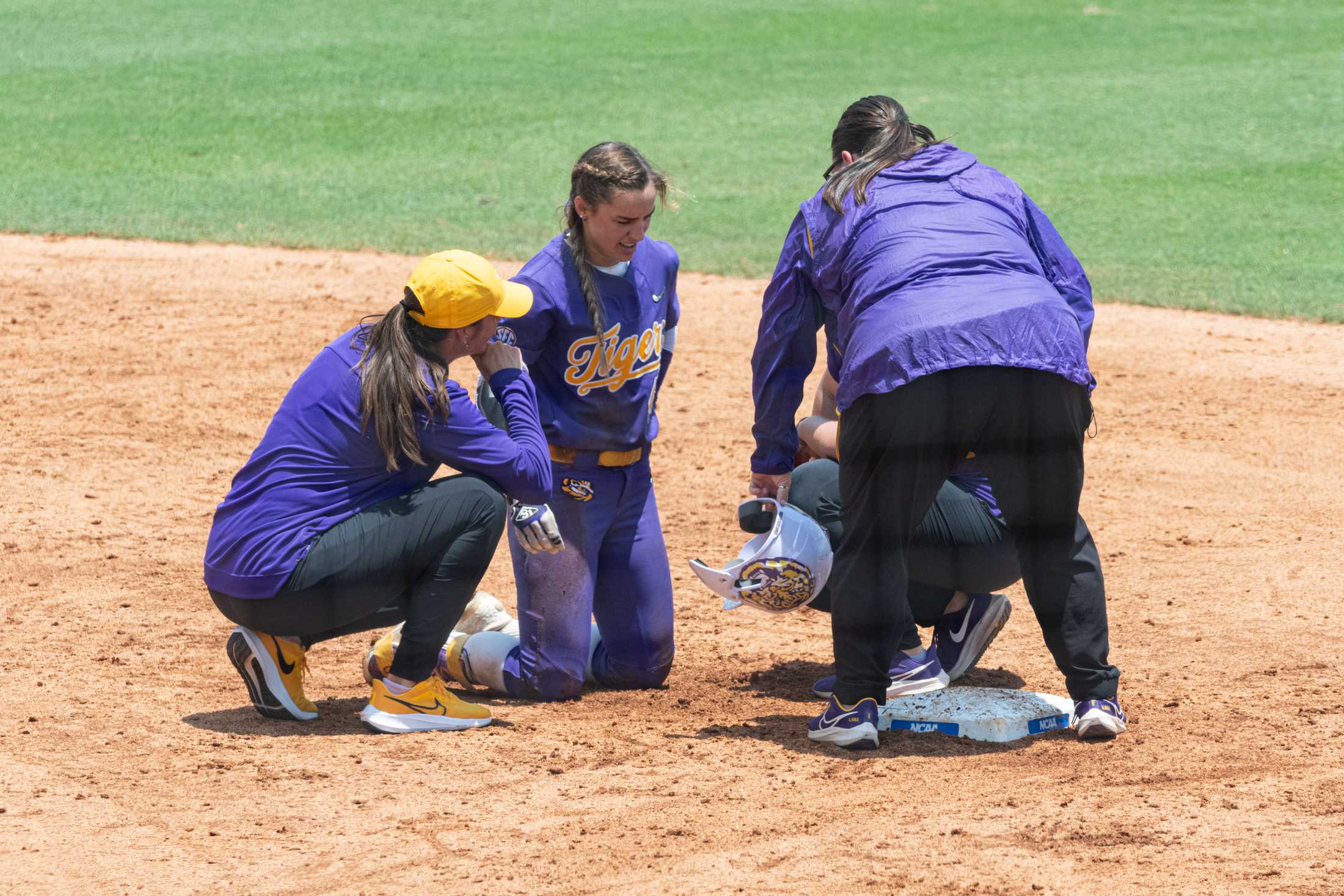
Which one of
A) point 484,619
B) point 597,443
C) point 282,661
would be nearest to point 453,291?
point 597,443

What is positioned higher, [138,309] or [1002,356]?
[1002,356]

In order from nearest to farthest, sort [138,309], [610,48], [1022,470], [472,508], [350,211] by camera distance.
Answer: [1022,470]
[472,508]
[138,309]
[350,211]
[610,48]

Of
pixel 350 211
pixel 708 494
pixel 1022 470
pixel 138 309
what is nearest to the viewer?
pixel 1022 470

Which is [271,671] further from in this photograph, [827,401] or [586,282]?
[827,401]

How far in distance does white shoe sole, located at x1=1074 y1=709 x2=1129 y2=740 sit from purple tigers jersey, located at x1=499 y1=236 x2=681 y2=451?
60.2 inches

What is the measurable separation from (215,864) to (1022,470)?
2.04 m

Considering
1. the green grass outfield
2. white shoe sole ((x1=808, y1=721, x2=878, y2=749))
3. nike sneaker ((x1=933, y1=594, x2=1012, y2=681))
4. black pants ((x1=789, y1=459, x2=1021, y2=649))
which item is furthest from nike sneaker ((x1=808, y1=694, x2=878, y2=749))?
the green grass outfield

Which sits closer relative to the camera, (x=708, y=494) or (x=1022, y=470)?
(x=1022, y=470)

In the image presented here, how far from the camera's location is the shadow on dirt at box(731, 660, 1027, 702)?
478 cm

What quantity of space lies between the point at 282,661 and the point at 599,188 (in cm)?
155

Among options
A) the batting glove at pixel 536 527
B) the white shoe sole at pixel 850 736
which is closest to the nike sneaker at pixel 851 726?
the white shoe sole at pixel 850 736

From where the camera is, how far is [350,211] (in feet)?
39.6

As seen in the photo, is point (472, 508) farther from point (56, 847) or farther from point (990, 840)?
point (990, 840)

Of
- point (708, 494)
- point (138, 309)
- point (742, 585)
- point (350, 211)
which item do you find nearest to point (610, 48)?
point (350, 211)
